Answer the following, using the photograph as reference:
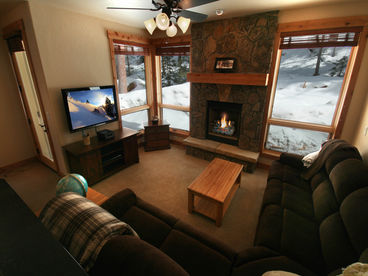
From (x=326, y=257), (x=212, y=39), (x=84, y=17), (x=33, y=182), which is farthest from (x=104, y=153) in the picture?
(x=326, y=257)

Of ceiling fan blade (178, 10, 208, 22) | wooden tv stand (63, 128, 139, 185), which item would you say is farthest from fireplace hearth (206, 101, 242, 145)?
ceiling fan blade (178, 10, 208, 22)

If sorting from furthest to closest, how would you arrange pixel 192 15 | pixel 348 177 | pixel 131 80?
1. pixel 131 80
2. pixel 192 15
3. pixel 348 177

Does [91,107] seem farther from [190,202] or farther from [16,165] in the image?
[190,202]

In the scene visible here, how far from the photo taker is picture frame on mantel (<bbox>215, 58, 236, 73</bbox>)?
3.39 meters

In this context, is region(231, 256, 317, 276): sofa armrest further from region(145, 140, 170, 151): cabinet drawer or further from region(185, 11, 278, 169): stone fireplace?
region(145, 140, 170, 151): cabinet drawer

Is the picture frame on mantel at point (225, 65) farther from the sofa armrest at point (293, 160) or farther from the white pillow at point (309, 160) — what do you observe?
the white pillow at point (309, 160)

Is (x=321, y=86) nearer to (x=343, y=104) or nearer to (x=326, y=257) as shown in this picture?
(x=343, y=104)

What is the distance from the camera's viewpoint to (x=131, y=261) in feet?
2.78

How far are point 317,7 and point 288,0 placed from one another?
57cm

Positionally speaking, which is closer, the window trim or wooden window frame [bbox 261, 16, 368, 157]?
wooden window frame [bbox 261, 16, 368, 157]

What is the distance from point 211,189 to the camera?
7.69 feet

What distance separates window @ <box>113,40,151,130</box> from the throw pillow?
3068 mm

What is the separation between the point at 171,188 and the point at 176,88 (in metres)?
2.54

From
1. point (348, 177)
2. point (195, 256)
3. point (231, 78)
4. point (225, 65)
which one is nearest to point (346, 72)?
point (231, 78)
